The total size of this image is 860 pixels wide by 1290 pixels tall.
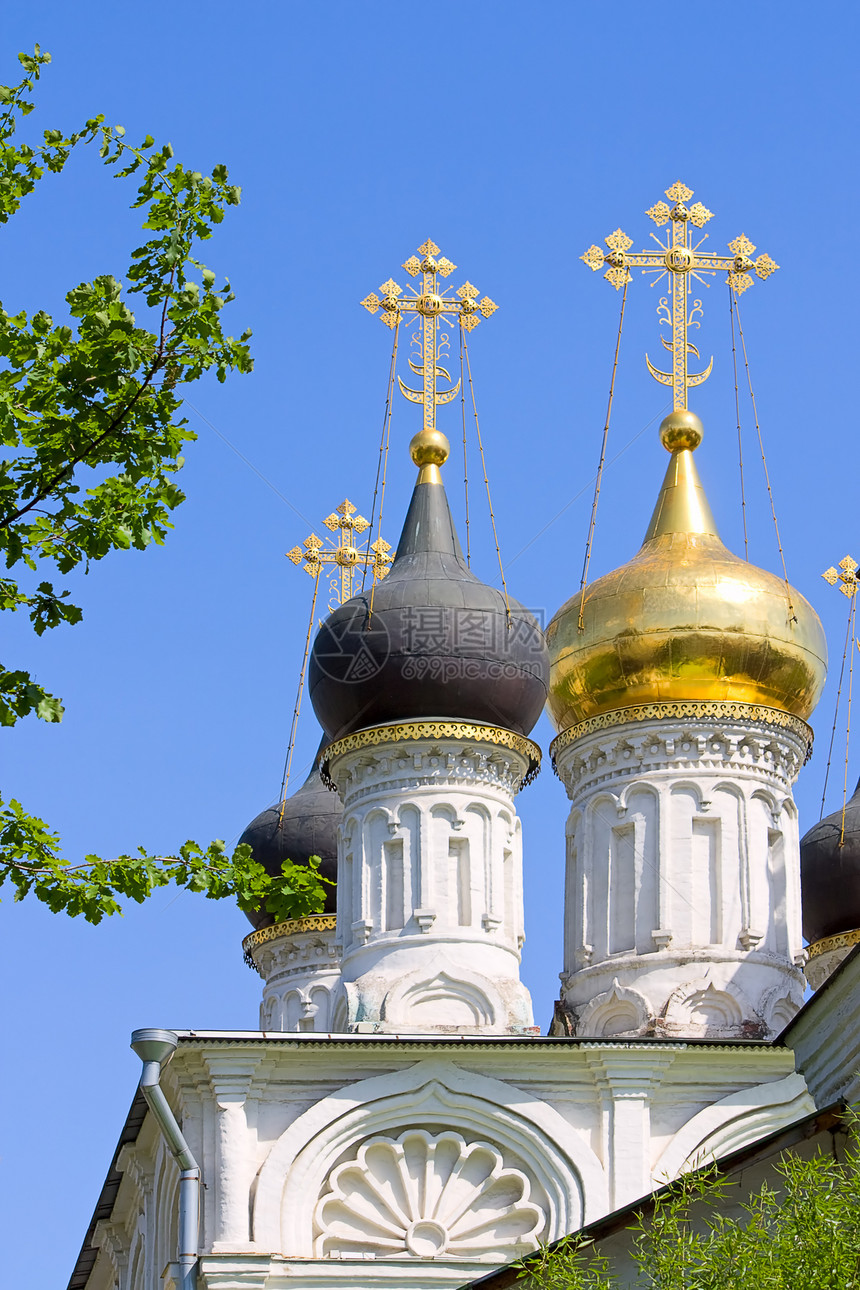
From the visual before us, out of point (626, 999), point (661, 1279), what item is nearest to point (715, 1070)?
point (626, 999)

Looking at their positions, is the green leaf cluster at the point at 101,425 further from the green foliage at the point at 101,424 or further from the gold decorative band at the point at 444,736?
the gold decorative band at the point at 444,736

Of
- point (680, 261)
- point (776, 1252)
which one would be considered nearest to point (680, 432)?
point (680, 261)

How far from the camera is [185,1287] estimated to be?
9.09m

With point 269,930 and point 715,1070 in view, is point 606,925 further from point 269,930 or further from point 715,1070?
point 269,930

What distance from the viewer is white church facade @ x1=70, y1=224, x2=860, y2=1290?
14734 mm

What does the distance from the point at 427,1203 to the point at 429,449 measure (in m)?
6.91

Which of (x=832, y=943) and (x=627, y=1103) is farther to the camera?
(x=832, y=943)

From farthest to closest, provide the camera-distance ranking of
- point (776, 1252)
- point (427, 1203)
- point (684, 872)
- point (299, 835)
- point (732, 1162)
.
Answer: point (299, 835)
point (684, 872)
point (427, 1203)
point (732, 1162)
point (776, 1252)

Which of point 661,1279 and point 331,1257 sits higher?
point 331,1257

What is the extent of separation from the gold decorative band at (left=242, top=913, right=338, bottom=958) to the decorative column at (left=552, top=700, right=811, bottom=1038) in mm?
3901

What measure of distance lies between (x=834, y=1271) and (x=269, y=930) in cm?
1584

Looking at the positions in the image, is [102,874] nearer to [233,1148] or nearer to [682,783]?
[233,1148]

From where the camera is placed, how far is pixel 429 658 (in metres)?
17.5

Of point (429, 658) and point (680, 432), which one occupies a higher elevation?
point (680, 432)
